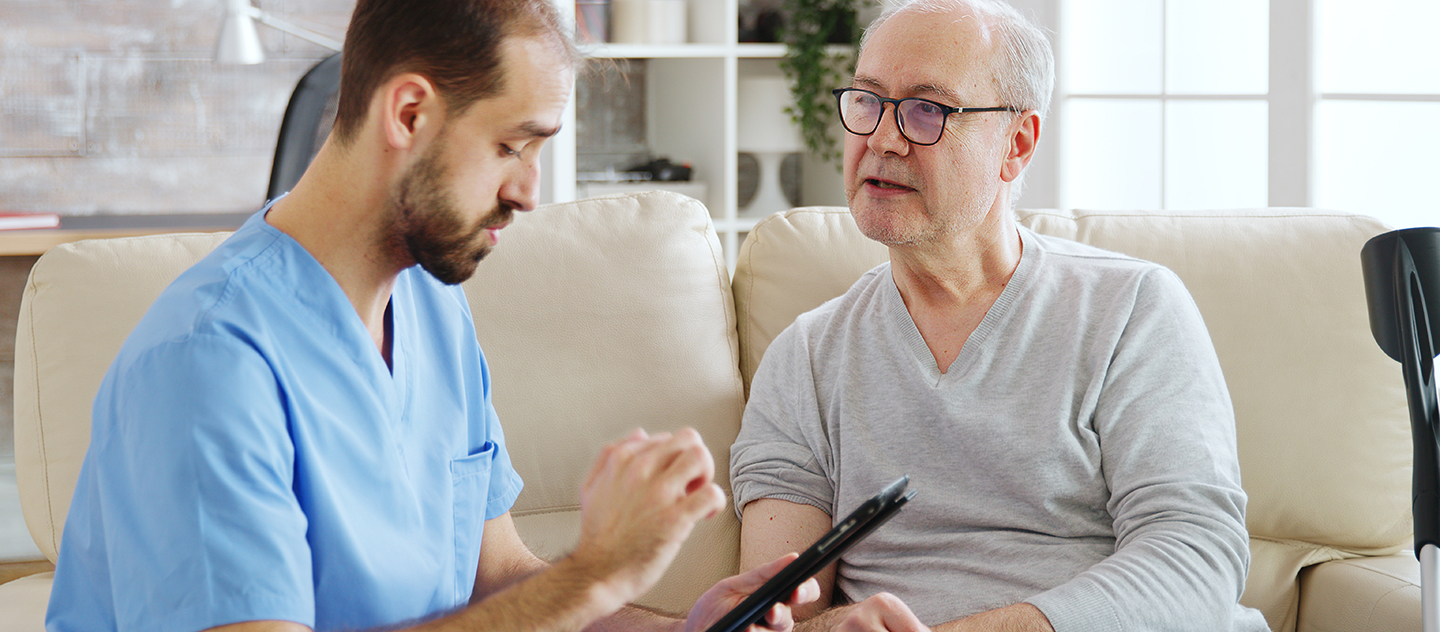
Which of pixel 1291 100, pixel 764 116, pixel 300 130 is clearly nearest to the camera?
pixel 300 130

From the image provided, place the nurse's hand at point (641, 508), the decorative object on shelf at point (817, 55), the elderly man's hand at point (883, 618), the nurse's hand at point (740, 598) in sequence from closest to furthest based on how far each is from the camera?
the nurse's hand at point (641, 508) → the nurse's hand at point (740, 598) → the elderly man's hand at point (883, 618) → the decorative object on shelf at point (817, 55)

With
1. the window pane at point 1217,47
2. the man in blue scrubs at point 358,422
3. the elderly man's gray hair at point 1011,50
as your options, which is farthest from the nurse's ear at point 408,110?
the window pane at point 1217,47

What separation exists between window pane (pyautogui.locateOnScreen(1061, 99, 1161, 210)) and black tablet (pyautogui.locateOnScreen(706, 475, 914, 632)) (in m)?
1.77

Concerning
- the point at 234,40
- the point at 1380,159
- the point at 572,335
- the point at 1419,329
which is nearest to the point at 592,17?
the point at 234,40

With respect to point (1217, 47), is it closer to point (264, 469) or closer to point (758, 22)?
point (758, 22)

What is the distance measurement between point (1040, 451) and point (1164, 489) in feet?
0.46

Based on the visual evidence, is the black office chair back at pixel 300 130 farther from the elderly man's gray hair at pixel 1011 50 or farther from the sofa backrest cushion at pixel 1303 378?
the sofa backrest cushion at pixel 1303 378

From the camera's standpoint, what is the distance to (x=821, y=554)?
0.82 m

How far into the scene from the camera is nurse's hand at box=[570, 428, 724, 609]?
73 centimetres

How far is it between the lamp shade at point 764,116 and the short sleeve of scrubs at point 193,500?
2.49 meters

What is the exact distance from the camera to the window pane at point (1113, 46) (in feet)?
7.91

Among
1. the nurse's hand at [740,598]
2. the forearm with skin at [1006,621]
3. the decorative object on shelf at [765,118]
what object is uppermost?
the decorative object on shelf at [765,118]

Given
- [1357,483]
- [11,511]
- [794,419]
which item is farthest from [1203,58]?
[11,511]

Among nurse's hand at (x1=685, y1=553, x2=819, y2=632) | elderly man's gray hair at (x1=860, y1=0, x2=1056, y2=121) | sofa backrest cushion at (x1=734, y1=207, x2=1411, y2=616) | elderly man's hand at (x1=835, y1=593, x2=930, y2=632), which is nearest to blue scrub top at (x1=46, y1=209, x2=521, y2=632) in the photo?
nurse's hand at (x1=685, y1=553, x2=819, y2=632)
